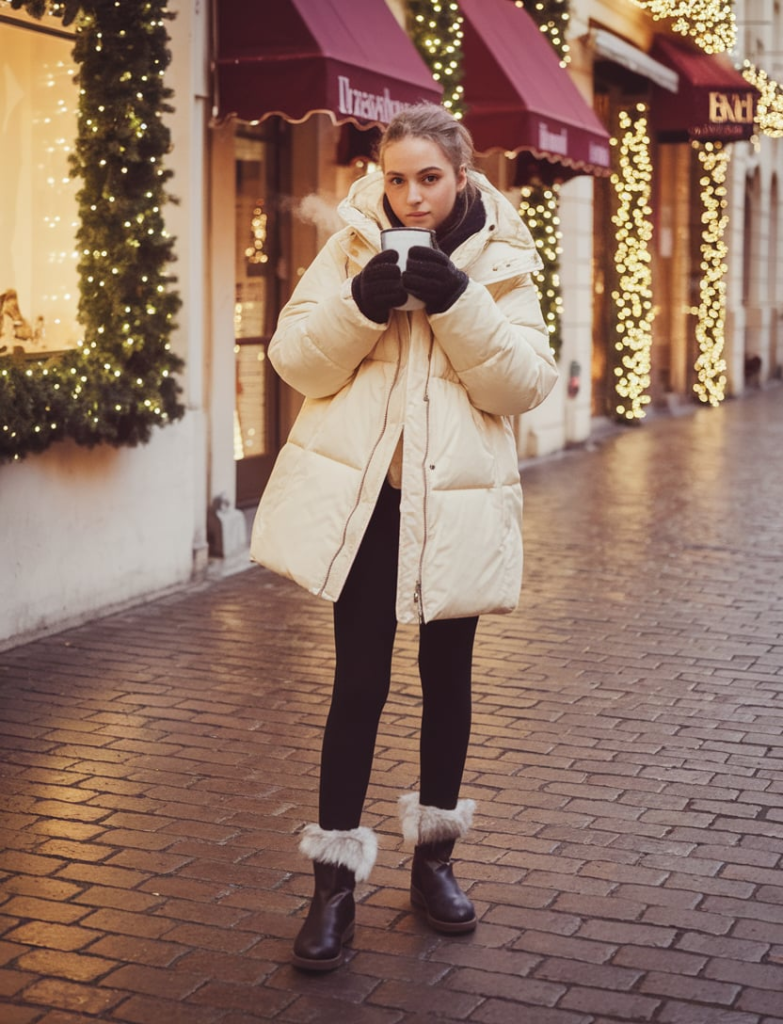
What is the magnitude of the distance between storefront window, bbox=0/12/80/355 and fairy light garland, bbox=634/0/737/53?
11.7m

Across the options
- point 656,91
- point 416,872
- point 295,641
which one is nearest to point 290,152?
point 295,641

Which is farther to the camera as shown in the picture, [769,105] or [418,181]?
[769,105]

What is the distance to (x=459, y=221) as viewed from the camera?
383 cm

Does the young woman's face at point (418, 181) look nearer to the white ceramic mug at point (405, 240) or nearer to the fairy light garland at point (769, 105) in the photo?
the white ceramic mug at point (405, 240)

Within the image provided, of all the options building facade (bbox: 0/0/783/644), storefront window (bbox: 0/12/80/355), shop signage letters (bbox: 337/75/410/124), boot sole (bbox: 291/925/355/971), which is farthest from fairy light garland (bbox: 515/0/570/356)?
boot sole (bbox: 291/925/355/971)

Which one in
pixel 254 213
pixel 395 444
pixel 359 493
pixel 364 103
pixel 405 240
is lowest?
pixel 359 493

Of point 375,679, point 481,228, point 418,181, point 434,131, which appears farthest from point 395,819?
point 434,131

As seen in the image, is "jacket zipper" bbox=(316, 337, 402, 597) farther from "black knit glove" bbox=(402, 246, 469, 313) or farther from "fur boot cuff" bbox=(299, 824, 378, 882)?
"fur boot cuff" bbox=(299, 824, 378, 882)

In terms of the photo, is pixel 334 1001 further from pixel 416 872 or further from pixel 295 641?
pixel 295 641

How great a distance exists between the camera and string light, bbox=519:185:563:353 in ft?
50.0

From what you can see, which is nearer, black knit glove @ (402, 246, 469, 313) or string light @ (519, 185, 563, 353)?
black knit glove @ (402, 246, 469, 313)

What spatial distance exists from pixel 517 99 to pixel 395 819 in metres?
9.03

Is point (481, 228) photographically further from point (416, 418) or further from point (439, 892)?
point (439, 892)

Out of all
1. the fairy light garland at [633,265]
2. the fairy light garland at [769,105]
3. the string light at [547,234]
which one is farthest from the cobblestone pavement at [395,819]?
the fairy light garland at [769,105]
